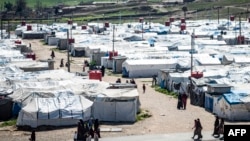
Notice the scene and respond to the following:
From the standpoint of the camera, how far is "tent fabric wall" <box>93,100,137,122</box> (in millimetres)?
26719

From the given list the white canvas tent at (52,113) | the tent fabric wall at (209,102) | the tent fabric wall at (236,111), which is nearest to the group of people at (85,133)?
the white canvas tent at (52,113)

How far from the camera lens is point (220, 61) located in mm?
44781

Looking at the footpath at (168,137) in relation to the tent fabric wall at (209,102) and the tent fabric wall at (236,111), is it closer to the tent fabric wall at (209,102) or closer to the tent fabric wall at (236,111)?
the tent fabric wall at (236,111)

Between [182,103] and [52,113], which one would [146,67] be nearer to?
[182,103]

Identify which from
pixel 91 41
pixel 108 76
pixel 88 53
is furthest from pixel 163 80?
pixel 91 41

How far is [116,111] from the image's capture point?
87.9ft

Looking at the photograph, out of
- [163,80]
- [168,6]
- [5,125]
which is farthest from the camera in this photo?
[168,6]

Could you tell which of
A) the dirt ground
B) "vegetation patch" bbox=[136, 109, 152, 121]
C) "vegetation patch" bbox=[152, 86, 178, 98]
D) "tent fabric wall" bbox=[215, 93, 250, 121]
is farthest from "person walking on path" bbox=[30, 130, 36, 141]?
"vegetation patch" bbox=[152, 86, 178, 98]

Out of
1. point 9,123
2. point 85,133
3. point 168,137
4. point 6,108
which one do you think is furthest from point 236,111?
point 6,108

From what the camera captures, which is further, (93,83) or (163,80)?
(163,80)

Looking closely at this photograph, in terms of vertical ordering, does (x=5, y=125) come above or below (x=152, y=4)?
below

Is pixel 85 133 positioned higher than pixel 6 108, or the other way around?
pixel 6 108

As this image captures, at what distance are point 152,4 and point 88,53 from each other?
82.1 meters

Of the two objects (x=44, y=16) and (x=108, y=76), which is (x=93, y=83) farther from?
(x=44, y=16)
